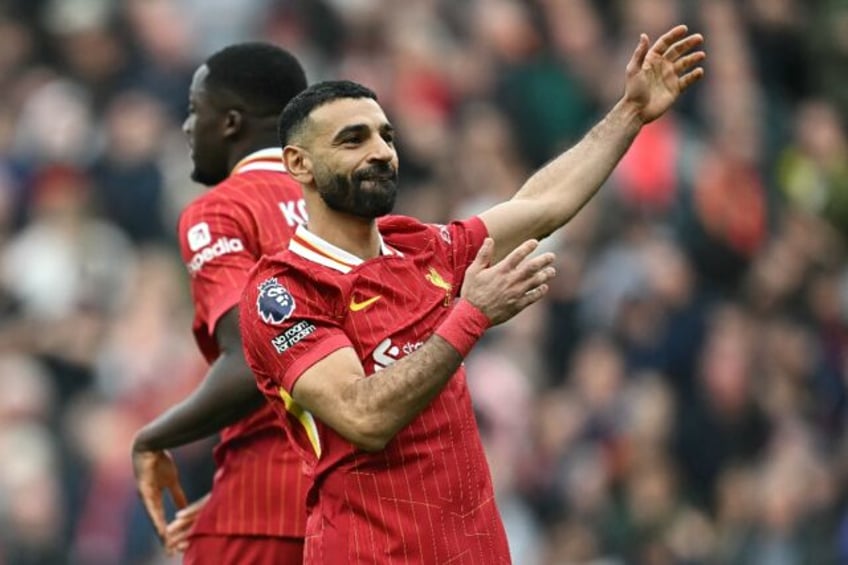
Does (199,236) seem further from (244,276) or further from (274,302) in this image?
(274,302)

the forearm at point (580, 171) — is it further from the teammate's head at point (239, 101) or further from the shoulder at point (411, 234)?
the teammate's head at point (239, 101)

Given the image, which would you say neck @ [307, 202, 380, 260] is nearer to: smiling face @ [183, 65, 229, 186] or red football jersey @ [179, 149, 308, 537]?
red football jersey @ [179, 149, 308, 537]

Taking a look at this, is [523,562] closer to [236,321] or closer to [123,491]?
[123,491]

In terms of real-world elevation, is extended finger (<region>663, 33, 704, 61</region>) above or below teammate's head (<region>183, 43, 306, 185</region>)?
below

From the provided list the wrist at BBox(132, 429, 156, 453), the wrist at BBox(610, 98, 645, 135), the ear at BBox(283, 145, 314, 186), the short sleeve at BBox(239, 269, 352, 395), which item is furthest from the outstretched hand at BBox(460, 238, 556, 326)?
the wrist at BBox(132, 429, 156, 453)

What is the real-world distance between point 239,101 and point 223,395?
3.60 feet

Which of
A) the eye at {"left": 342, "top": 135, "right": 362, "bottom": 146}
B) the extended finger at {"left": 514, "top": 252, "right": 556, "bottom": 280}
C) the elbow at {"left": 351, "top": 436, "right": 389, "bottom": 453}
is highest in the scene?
the eye at {"left": 342, "top": 135, "right": 362, "bottom": 146}

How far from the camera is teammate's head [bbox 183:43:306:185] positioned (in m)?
7.38

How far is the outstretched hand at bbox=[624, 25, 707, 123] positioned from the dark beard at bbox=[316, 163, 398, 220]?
113cm

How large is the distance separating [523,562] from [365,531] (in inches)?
254

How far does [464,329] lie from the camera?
5902 mm

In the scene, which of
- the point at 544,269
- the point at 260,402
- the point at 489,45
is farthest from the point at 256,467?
the point at 489,45

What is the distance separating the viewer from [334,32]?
16.2 meters

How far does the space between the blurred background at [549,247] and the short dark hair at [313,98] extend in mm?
5769
